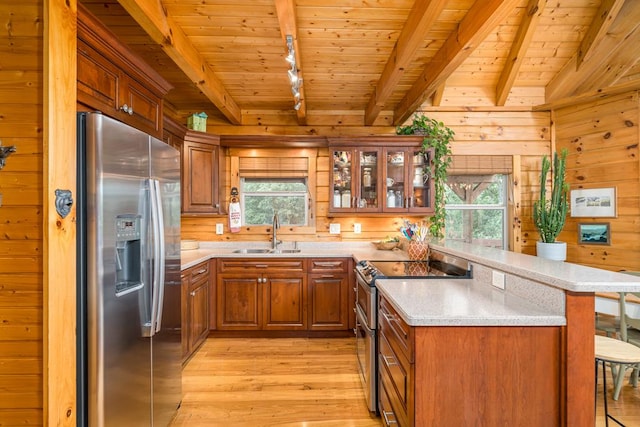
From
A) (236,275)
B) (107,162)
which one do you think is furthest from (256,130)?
(107,162)

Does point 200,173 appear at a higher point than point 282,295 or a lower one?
higher

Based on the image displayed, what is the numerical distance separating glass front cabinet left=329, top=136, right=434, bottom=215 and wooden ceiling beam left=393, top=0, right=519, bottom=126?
22.3 inches

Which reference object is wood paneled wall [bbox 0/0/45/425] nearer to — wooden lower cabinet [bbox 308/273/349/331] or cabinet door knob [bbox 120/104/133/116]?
cabinet door knob [bbox 120/104/133/116]

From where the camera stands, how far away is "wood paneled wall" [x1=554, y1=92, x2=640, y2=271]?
3.39 meters

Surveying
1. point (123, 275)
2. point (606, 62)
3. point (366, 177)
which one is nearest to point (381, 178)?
point (366, 177)

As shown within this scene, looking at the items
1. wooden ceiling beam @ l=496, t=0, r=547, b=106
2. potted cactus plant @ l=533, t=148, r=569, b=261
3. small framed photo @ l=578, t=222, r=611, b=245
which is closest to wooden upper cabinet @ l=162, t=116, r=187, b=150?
wooden ceiling beam @ l=496, t=0, r=547, b=106

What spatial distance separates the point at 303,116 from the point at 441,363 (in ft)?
10.1

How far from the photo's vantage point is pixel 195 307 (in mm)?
3016

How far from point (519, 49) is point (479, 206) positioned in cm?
Answer: 183

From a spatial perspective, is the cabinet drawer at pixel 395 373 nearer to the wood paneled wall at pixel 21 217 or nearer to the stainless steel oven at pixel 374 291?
the stainless steel oven at pixel 374 291

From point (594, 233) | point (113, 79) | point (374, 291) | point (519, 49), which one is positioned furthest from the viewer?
point (594, 233)

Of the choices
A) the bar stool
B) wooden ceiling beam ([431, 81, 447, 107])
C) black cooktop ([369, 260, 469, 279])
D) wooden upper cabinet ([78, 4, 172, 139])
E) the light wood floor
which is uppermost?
wooden ceiling beam ([431, 81, 447, 107])

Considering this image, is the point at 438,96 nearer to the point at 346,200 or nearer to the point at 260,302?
the point at 346,200

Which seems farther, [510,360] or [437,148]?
[437,148]
